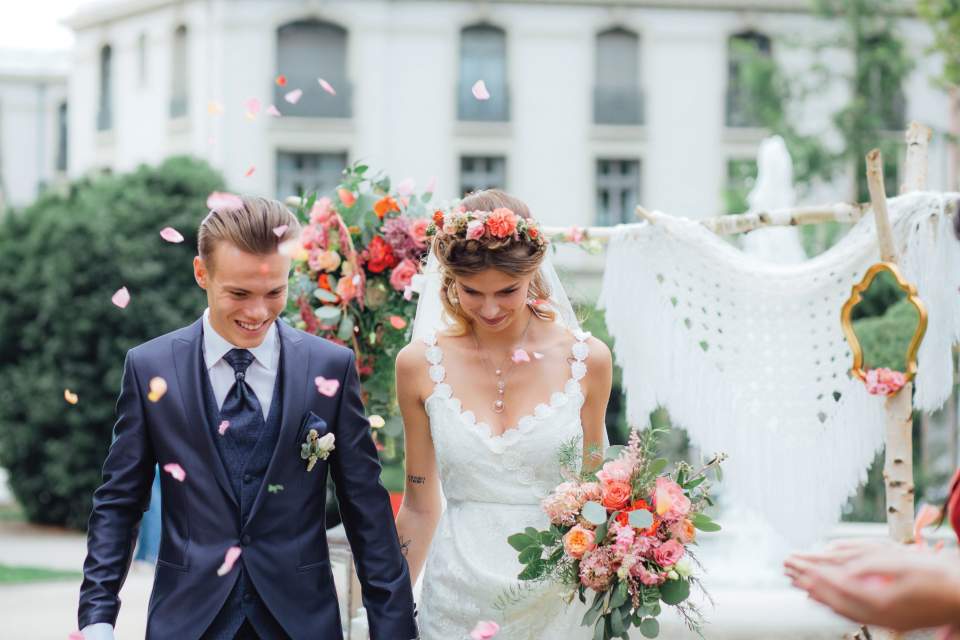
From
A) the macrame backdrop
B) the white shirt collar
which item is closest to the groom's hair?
the white shirt collar

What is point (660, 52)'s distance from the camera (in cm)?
2152

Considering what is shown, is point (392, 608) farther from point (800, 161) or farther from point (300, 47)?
point (300, 47)

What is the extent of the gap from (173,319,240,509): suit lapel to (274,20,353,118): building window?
1842cm

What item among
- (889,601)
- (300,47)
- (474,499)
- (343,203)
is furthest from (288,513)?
(300,47)

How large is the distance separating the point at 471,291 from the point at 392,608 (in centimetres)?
89

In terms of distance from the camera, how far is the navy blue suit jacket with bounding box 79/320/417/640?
3.00 meters

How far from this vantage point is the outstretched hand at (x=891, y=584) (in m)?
1.76

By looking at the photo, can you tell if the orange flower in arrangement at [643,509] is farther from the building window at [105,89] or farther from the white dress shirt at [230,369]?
the building window at [105,89]

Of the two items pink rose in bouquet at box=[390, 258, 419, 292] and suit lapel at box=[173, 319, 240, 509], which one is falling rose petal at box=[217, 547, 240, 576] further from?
pink rose in bouquet at box=[390, 258, 419, 292]

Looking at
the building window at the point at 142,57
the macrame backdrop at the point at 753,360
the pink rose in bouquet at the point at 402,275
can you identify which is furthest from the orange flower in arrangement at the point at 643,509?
the building window at the point at 142,57

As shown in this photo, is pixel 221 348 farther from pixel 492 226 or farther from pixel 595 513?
pixel 595 513

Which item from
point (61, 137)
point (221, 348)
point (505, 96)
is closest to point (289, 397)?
point (221, 348)

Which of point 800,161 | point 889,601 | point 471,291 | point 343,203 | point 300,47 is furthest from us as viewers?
point 300,47

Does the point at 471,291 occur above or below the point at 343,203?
below
